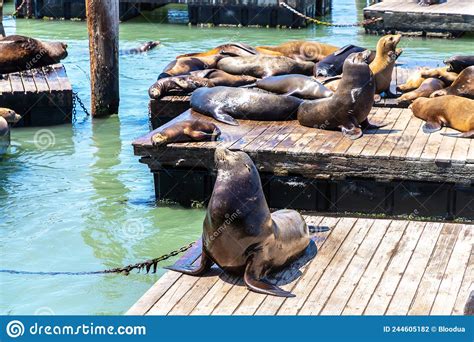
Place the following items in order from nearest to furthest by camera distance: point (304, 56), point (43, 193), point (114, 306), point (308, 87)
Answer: point (114, 306)
point (43, 193)
point (308, 87)
point (304, 56)

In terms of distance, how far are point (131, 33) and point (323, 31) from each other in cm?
372

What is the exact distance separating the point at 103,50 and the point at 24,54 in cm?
144

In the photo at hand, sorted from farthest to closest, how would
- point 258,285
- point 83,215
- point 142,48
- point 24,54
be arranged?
point 142,48 → point 24,54 → point 83,215 → point 258,285

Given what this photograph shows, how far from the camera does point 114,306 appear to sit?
22.2 ft

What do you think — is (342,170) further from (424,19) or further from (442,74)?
(424,19)

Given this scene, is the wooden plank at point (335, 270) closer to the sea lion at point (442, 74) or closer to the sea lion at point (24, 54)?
the sea lion at point (442, 74)

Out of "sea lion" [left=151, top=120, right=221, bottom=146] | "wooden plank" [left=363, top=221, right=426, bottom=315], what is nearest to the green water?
"sea lion" [left=151, top=120, right=221, bottom=146]

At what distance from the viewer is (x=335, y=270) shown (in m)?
5.97

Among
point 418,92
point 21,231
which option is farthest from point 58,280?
point 418,92

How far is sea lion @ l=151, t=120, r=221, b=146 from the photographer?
8758 millimetres

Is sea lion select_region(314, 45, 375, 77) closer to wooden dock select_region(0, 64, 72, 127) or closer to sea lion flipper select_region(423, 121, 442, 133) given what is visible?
sea lion flipper select_region(423, 121, 442, 133)

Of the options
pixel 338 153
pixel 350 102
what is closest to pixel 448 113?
pixel 350 102

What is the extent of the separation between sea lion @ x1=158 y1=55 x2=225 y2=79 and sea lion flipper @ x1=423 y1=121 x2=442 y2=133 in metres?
3.51

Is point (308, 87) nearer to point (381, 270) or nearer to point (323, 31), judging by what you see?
point (381, 270)
